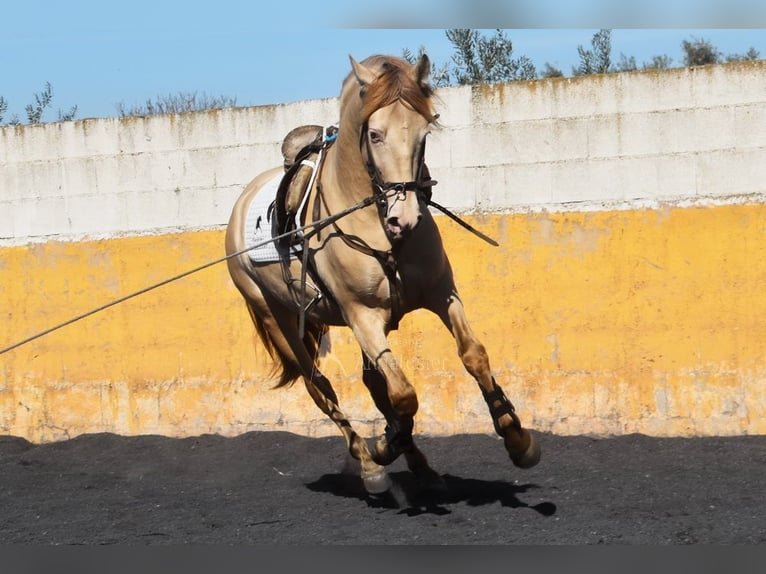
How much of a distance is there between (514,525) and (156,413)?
4189 mm

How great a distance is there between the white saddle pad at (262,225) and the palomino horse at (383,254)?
0.40 ft

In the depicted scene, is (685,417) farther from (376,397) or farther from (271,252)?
(271,252)

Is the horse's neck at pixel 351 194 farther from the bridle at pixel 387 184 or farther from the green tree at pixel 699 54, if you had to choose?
the green tree at pixel 699 54

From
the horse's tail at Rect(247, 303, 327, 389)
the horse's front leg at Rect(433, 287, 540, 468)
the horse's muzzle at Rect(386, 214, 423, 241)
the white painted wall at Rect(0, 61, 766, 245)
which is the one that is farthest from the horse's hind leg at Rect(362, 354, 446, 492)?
the white painted wall at Rect(0, 61, 766, 245)

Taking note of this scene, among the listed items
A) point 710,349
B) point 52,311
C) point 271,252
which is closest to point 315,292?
point 271,252

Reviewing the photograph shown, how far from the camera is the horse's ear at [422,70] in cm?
550

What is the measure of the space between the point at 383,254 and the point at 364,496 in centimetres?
167

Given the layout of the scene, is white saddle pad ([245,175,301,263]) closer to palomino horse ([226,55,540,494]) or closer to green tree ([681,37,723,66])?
palomino horse ([226,55,540,494])

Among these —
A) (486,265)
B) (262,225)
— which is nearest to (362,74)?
(262,225)

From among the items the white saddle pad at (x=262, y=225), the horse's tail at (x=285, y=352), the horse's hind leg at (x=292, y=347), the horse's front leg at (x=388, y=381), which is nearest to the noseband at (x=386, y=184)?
the horse's front leg at (x=388, y=381)

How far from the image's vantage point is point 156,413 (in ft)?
29.1

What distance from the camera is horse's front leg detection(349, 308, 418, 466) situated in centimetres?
558

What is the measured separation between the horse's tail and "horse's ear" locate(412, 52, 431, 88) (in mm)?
2229

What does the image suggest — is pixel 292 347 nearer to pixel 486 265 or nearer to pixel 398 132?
A: pixel 486 265
